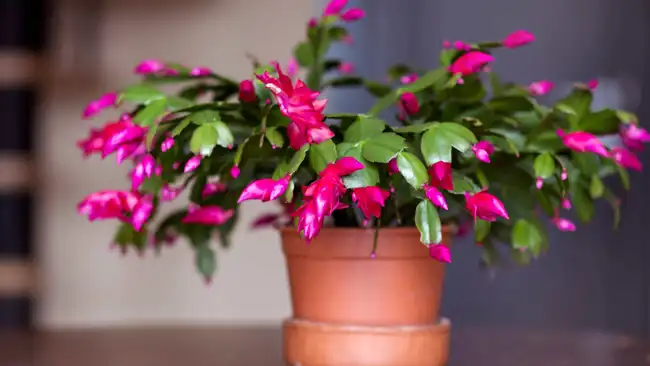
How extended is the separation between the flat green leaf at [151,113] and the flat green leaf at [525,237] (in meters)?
0.40

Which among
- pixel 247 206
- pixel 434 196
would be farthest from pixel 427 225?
pixel 247 206

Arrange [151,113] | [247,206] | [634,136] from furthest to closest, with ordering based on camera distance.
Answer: [247,206] < [634,136] < [151,113]

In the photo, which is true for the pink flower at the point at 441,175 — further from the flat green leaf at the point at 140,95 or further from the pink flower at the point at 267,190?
the flat green leaf at the point at 140,95

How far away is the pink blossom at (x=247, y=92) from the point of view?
2.60 feet

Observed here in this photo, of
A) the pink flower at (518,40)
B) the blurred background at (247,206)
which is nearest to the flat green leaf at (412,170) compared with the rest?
the pink flower at (518,40)

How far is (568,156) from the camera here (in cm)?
87

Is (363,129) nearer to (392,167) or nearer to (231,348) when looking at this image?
(392,167)

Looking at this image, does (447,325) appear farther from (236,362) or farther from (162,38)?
(162,38)

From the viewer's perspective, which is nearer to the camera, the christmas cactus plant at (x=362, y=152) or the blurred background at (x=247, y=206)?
the christmas cactus plant at (x=362, y=152)

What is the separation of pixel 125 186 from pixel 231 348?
106 cm

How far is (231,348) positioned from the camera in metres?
1.14

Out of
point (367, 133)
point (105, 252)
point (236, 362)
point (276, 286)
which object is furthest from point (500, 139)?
point (105, 252)

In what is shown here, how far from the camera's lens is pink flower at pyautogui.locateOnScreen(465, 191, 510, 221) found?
710mm

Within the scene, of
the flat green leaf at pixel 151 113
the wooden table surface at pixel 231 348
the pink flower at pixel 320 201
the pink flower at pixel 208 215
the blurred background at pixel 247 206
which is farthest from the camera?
the blurred background at pixel 247 206
